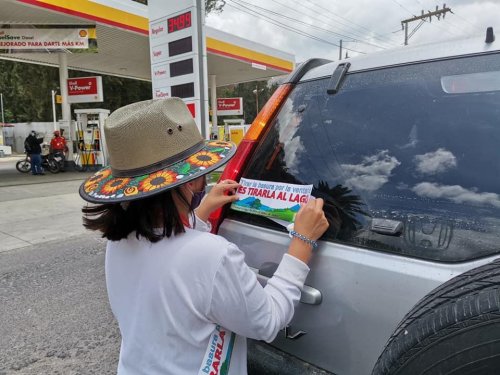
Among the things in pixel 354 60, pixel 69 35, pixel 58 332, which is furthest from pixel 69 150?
pixel 354 60

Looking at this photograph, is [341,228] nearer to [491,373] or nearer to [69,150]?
[491,373]

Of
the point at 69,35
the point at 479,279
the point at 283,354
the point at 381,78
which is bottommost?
the point at 283,354

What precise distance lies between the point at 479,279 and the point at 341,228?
53 centimetres

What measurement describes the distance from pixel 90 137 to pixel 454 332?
1728 centimetres

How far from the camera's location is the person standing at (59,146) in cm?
1622

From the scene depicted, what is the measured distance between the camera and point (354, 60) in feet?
6.02

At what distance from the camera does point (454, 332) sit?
105cm

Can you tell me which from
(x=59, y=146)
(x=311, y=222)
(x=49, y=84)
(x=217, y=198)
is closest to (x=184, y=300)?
(x=311, y=222)

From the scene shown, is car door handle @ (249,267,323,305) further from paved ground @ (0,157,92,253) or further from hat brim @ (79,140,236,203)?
paved ground @ (0,157,92,253)

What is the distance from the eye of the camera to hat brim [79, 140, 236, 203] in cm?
124

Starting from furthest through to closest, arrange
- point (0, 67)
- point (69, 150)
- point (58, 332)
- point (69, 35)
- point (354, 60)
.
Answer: point (0, 67), point (69, 150), point (69, 35), point (58, 332), point (354, 60)

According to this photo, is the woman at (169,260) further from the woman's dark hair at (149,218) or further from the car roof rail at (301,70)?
the car roof rail at (301,70)

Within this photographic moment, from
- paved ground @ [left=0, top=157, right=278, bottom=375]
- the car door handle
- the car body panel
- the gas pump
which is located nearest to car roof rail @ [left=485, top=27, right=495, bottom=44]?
the car body panel

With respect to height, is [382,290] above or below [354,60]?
below
